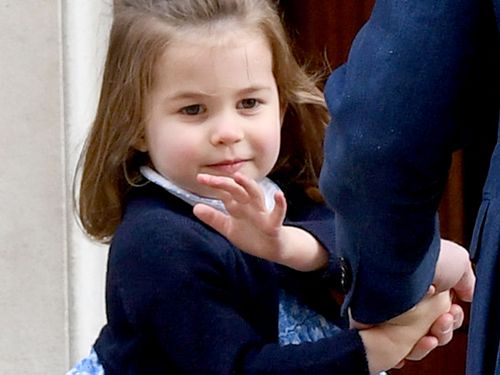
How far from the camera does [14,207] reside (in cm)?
328

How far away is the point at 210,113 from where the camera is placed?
2.06 m

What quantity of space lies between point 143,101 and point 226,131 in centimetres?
16

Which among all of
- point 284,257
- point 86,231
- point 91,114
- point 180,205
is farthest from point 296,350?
point 91,114

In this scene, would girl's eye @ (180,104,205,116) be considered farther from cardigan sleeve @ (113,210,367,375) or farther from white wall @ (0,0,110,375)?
white wall @ (0,0,110,375)

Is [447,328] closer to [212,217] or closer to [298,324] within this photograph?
[298,324]

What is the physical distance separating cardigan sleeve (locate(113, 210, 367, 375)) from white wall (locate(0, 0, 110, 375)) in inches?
51.1

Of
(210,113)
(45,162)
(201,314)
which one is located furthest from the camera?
(45,162)

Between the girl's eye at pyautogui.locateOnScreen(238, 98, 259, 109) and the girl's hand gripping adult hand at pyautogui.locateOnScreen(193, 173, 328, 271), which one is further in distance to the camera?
the girl's eye at pyautogui.locateOnScreen(238, 98, 259, 109)

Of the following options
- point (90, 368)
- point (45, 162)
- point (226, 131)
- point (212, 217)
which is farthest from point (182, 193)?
point (45, 162)

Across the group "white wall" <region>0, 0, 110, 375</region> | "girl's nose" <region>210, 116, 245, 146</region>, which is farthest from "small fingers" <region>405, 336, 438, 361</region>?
"white wall" <region>0, 0, 110, 375</region>

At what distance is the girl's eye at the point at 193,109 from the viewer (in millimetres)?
2061

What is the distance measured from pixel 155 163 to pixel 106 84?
171 millimetres

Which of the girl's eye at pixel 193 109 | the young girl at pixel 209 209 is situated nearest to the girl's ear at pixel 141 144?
the young girl at pixel 209 209

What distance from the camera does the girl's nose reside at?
80.2 inches
